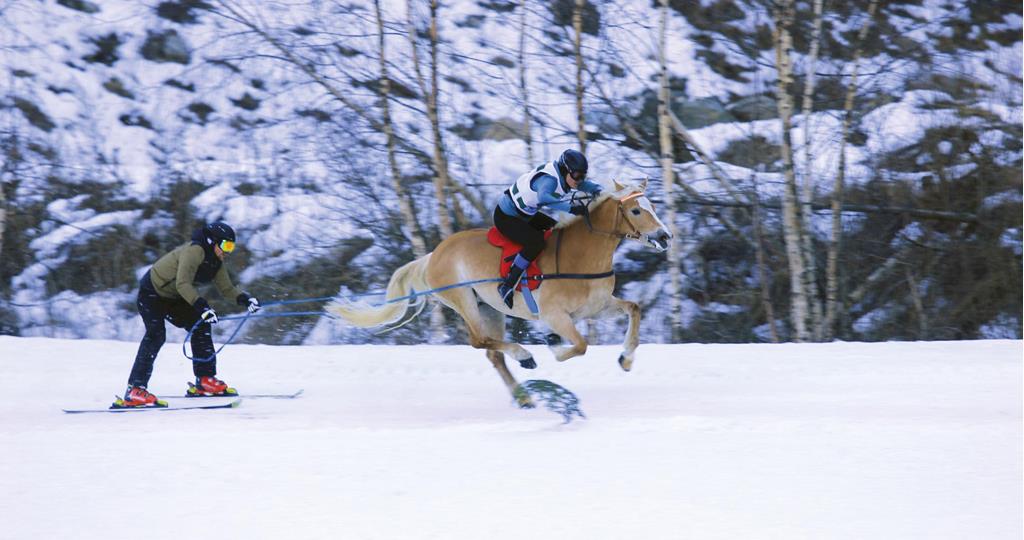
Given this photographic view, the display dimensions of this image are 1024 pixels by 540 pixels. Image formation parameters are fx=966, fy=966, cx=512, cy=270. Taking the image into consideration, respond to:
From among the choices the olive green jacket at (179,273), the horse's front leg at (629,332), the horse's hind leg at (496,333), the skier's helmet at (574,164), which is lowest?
the horse's hind leg at (496,333)

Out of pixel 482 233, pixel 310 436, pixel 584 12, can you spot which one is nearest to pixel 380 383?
pixel 482 233

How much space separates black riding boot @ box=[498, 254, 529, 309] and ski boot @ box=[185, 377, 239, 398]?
2.45m

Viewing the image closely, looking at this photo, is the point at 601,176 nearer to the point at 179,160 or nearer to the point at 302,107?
the point at 302,107

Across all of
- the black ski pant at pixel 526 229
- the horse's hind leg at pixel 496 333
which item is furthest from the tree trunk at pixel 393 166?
the black ski pant at pixel 526 229

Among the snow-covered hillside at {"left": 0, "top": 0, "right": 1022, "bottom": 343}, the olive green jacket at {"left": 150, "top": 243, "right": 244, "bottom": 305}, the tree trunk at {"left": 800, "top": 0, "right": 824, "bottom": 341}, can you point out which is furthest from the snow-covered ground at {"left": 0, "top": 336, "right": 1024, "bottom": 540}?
the snow-covered hillside at {"left": 0, "top": 0, "right": 1022, "bottom": 343}

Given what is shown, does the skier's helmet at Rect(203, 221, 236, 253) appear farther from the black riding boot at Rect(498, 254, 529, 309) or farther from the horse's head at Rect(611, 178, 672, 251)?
the horse's head at Rect(611, 178, 672, 251)

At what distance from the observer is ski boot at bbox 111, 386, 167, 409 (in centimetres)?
746

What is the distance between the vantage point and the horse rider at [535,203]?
7129 millimetres

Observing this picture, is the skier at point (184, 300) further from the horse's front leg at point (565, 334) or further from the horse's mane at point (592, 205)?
the horse's mane at point (592, 205)

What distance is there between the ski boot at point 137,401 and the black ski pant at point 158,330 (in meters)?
0.06

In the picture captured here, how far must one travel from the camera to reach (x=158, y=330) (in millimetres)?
7758

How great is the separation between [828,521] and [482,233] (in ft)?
14.7

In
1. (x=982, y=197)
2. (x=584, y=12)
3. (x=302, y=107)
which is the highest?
(x=584, y=12)

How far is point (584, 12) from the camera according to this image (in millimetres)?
15078
